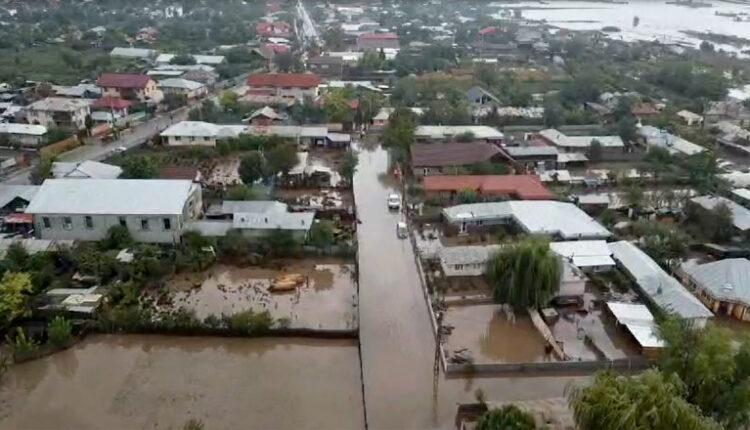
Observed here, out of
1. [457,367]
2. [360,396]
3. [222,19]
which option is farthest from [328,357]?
[222,19]

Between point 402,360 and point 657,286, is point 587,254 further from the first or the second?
point 402,360

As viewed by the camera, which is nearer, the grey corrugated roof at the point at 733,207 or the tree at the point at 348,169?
the grey corrugated roof at the point at 733,207

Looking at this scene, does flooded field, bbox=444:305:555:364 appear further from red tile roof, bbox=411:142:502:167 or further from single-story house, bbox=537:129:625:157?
single-story house, bbox=537:129:625:157

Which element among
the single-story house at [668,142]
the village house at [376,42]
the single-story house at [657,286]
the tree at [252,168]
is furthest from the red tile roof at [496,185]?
the village house at [376,42]

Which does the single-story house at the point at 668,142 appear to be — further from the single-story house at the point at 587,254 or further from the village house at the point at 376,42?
the village house at the point at 376,42

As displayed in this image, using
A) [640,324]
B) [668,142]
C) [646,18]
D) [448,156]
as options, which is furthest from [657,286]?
[646,18]
